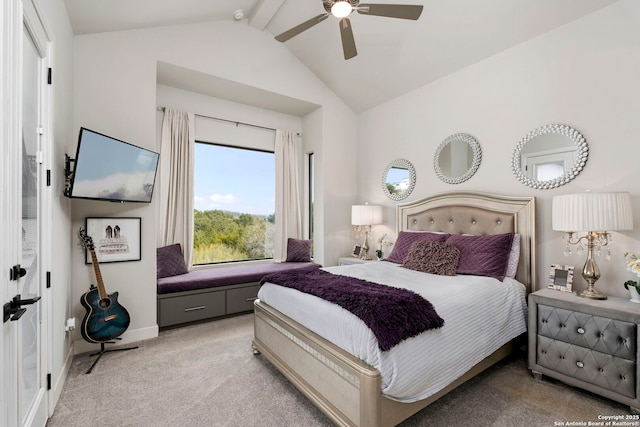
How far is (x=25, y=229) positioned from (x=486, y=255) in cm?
339

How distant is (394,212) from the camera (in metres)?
4.43

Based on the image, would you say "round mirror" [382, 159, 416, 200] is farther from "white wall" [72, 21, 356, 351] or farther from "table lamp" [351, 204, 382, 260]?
"white wall" [72, 21, 356, 351]

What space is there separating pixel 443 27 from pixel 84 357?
15.8 feet

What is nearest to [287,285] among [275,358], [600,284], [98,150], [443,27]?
[275,358]

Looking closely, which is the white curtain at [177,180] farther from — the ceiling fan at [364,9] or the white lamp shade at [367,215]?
the ceiling fan at [364,9]

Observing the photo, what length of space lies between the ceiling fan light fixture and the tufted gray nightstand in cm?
265

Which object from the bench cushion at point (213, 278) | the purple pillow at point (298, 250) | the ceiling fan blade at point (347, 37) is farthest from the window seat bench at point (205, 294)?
the ceiling fan blade at point (347, 37)

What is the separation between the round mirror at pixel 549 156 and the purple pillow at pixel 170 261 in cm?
402

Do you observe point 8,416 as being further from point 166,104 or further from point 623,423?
point 166,104

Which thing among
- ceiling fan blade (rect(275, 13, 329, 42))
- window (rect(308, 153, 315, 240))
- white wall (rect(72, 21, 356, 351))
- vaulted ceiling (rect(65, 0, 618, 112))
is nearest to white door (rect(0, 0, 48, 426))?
white wall (rect(72, 21, 356, 351))

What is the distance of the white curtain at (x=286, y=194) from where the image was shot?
4902 millimetres

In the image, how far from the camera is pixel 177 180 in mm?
4098

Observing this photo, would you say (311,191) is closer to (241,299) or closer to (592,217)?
(241,299)

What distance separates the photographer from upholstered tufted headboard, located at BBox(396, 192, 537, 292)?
2900 millimetres
